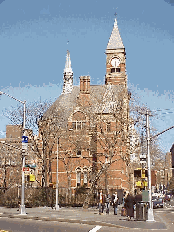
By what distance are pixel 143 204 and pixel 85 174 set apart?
45779 millimetres

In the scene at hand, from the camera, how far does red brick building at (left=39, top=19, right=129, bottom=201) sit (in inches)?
1753

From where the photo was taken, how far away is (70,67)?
11662 centimetres

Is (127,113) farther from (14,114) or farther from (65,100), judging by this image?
(65,100)

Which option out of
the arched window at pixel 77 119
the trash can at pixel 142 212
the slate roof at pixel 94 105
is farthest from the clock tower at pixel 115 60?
the trash can at pixel 142 212

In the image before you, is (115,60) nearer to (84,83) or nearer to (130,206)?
(84,83)

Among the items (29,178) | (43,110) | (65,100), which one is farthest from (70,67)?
(29,178)

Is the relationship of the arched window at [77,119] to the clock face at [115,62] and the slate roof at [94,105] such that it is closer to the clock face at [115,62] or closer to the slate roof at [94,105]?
Answer: the slate roof at [94,105]

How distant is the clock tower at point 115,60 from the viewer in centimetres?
9000

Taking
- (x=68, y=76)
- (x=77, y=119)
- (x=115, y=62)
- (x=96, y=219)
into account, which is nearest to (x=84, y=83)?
(x=77, y=119)

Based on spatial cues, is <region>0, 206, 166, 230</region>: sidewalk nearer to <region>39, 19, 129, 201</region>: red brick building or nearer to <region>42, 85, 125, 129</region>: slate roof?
<region>39, 19, 129, 201</region>: red brick building

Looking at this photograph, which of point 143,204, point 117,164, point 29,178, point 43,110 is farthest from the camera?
point 117,164

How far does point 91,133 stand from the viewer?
2019 inches

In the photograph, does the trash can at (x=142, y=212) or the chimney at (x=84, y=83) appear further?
the chimney at (x=84, y=83)

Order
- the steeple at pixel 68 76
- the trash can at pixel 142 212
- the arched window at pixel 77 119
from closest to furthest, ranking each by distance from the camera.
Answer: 1. the trash can at pixel 142 212
2. the arched window at pixel 77 119
3. the steeple at pixel 68 76
